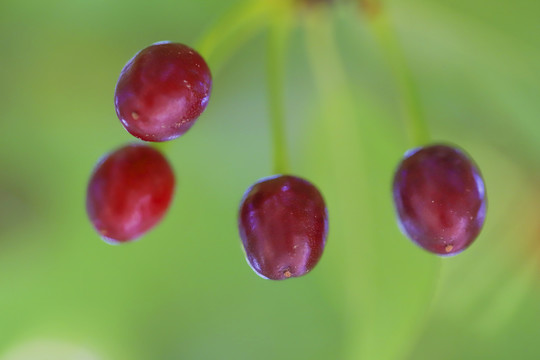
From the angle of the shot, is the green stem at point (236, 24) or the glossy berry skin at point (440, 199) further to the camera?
the green stem at point (236, 24)

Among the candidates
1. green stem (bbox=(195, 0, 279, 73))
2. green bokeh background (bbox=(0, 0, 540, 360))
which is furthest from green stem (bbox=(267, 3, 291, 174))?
green bokeh background (bbox=(0, 0, 540, 360))

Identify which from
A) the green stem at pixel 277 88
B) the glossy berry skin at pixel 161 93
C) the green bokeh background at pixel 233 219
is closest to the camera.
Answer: the glossy berry skin at pixel 161 93

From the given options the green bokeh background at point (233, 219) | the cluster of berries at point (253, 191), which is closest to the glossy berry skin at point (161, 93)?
the cluster of berries at point (253, 191)

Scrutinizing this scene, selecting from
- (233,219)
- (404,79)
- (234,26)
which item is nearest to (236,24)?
(234,26)

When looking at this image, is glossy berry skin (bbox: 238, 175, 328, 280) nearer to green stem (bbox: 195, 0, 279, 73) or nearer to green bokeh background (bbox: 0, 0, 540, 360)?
green stem (bbox: 195, 0, 279, 73)

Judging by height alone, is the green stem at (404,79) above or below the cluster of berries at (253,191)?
above

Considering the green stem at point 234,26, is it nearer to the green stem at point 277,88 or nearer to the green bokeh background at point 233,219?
the green stem at point 277,88

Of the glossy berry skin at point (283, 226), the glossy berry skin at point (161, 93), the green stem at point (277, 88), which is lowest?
the glossy berry skin at point (283, 226)

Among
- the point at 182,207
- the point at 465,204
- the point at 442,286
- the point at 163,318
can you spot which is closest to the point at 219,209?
the point at 182,207
